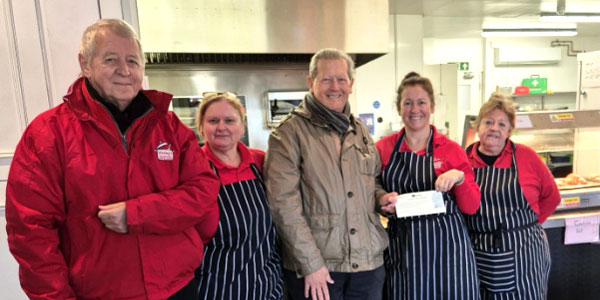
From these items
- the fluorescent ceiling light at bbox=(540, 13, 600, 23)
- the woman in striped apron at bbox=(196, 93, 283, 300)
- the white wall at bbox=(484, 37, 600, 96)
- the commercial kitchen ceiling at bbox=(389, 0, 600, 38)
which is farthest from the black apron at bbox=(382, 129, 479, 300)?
the white wall at bbox=(484, 37, 600, 96)

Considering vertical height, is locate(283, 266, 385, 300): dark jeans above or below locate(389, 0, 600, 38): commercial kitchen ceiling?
below

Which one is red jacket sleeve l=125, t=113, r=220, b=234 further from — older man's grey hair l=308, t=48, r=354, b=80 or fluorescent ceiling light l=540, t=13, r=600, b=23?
fluorescent ceiling light l=540, t=13, r=600, b=23

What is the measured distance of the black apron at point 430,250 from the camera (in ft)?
5.01

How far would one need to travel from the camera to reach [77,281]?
96 centimetres

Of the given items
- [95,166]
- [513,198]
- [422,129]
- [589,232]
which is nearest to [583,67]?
[589,232]

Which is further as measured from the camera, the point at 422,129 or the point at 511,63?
the point at 511,63

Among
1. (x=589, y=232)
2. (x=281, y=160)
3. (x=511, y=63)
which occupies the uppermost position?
(x=511, y=63)

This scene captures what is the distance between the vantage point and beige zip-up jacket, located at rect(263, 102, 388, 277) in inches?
53.4

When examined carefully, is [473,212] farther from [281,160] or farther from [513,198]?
[281,160]

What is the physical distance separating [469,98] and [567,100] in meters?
2.50

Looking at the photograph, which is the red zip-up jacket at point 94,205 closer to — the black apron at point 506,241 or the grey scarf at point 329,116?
the grey scarf at point 329,116

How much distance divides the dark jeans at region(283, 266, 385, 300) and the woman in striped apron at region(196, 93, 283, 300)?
0.24 ft

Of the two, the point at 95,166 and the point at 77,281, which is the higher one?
the point at 95,166

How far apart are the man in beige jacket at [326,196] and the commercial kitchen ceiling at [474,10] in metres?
3.43
